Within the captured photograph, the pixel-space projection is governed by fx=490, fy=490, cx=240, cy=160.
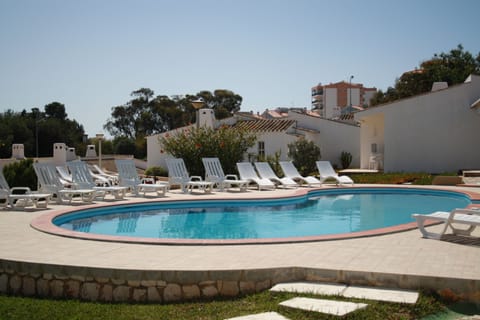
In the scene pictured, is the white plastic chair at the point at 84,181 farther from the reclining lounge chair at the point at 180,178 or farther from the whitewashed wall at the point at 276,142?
the whitewashed wall at the point at 276,142

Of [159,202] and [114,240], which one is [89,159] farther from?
[114,240]

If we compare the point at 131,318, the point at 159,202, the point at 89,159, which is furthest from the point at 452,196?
the point at 89,159

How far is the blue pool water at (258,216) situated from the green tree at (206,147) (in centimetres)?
475

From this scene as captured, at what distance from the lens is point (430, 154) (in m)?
21.2

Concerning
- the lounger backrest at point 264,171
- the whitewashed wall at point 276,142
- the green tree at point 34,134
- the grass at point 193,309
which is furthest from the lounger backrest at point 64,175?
the green tree at point 34,134

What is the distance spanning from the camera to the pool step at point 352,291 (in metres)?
4.81

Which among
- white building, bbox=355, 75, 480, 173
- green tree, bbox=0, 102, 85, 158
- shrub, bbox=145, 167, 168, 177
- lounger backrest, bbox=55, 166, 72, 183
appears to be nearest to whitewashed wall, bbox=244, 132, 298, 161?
shrub, bbox=145, 167, 168, 177

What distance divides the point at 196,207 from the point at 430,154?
40.5 feet

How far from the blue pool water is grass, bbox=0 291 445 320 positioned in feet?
14.0

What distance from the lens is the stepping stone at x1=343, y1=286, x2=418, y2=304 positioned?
4.77 metres

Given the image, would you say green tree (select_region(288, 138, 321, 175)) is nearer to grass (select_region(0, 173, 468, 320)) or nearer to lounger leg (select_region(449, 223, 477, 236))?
lounger leg (select_region(449, 223, 477, 236))

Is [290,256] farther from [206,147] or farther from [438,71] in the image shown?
[438,71]

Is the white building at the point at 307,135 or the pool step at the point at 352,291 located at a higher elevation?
the white building at the point at 307,135

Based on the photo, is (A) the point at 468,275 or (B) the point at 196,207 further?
(B) the point at 196,207
